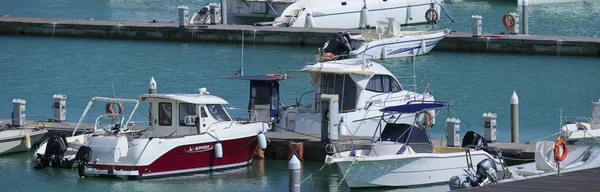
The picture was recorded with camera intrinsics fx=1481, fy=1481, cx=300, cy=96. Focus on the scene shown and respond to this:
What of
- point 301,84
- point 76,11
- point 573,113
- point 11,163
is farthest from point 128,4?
point 11,163

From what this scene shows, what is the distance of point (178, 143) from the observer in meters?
31.1

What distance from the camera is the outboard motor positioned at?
26734mm

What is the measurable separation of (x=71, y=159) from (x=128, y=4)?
173ft

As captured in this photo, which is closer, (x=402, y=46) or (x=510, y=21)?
(x=402, y=46)

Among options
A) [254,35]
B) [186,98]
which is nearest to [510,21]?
[254,35]

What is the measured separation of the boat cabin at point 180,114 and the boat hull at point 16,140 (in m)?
3.74

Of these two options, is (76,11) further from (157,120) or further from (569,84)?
(157,120)

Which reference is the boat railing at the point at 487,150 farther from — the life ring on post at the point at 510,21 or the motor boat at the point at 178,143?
the life ring on post at the point at 510,21

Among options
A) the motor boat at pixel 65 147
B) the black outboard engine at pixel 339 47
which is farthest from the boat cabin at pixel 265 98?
the black outboard engine at pixel 339 47

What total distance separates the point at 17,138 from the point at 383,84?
863 centimetres

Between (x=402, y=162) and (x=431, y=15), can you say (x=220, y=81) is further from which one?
(x=402, y=162)

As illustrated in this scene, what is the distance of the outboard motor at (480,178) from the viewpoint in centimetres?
2673

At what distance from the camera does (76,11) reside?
80.6 m

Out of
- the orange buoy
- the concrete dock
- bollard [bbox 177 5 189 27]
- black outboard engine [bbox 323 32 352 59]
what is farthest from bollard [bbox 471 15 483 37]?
the orange buoy
